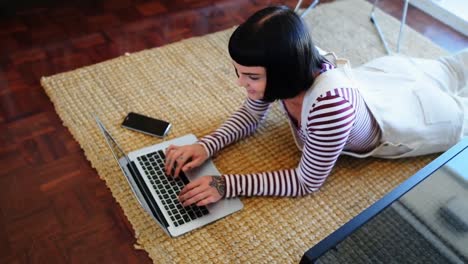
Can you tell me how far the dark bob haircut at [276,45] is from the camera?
833mm

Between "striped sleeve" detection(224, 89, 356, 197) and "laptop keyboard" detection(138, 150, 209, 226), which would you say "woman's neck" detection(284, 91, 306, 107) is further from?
"laptop keyboard" detection(138, 150, 209, 226)

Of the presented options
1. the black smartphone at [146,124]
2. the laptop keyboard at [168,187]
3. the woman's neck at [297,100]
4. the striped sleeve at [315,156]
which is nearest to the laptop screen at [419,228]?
the striped sleeve at [315,156]

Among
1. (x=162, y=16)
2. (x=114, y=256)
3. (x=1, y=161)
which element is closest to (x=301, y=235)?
(x=114, y=256)

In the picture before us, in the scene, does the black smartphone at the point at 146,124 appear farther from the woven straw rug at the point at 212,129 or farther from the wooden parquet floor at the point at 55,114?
the wooden parquet floor at the point at 55,114

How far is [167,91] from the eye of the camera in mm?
1391

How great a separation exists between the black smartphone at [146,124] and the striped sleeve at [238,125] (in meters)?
0.15

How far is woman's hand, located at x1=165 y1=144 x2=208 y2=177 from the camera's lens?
3.57 feet

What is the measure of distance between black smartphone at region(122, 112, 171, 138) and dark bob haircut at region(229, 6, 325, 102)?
45cm

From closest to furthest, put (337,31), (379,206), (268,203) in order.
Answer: (379,206) < (268,203) < (337,31)

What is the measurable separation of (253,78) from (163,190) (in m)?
0.38

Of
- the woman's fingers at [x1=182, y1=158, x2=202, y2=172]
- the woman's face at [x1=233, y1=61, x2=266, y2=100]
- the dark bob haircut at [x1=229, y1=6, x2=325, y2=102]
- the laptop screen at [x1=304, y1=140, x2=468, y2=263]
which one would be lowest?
the woman's fingers at [x1=182, y1=158, x2=202, y2=172]

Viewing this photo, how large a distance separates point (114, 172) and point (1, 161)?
30 cm

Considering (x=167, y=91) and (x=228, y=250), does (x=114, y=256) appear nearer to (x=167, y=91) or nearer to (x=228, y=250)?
(x=228, y=250)

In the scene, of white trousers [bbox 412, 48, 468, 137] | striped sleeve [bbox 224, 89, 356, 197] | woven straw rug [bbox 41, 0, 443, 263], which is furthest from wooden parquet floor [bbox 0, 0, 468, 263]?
white trousers [bbox 412, 48, 468, 137]
